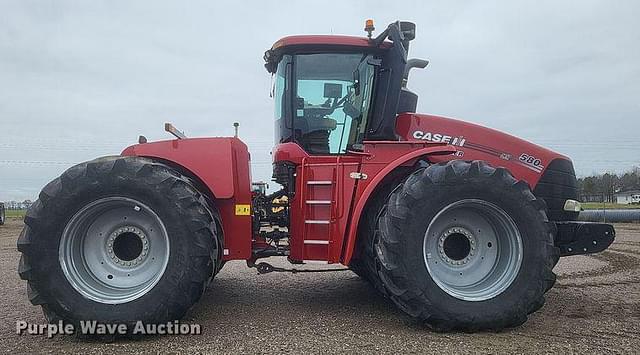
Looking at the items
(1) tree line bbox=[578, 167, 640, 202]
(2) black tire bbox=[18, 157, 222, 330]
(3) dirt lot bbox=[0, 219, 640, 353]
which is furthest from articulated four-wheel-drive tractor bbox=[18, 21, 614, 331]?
(1) tree line bbox=[578, 167, 640, 202]

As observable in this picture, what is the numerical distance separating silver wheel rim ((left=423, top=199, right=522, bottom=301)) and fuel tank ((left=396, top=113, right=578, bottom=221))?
92 cm

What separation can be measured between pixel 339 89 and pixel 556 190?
264cm

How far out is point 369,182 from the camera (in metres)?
4.94

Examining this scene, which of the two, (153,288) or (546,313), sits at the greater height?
(153,288)

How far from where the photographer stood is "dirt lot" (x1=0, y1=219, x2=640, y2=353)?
387 centimetres

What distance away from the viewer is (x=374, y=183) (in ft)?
15.4

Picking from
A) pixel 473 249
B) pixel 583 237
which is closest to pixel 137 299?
pixel 473 249

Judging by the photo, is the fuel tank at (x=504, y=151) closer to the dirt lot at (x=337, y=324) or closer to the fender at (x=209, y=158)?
the dirt lot at (x=337, y=324)

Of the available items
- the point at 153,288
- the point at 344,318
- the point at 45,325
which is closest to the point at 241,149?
the point at 153,288

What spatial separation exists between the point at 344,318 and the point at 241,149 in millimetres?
1909

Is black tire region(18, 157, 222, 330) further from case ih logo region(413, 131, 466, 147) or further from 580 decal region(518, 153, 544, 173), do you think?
580 decal region(518, 153, 544, 173)

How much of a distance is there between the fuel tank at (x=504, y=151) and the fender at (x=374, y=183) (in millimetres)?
479

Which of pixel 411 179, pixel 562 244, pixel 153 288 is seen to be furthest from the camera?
pixel 562 244

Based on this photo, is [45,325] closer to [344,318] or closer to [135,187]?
[135,187]
